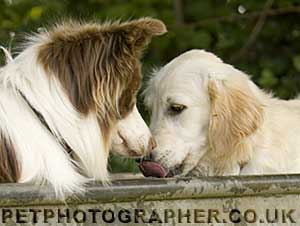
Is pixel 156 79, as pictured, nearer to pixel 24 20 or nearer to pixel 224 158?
pixel 224 158

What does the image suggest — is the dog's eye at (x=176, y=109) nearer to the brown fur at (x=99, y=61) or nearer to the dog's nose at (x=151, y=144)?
the dog's nose at (x=151, y=144)

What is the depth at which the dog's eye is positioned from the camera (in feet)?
14.6

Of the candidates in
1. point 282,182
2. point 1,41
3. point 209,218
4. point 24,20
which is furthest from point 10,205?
point 24,20

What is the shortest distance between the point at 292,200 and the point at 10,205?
3.49 ft

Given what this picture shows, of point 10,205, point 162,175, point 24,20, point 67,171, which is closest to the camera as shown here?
point 10,205

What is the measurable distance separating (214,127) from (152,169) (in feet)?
1.19

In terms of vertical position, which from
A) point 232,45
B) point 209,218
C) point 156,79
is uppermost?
point 232,45

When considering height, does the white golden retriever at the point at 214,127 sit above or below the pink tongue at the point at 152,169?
above

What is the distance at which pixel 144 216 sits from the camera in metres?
3.46

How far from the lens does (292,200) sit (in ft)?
11.6

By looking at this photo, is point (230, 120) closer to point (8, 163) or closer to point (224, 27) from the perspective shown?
point (8, 163)

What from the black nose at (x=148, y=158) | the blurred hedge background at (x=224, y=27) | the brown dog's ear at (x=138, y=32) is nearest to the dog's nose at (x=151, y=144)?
the black nose at (x=148, y=158)

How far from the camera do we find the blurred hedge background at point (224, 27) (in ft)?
24.6

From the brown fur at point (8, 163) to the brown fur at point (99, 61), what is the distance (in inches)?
13.6
